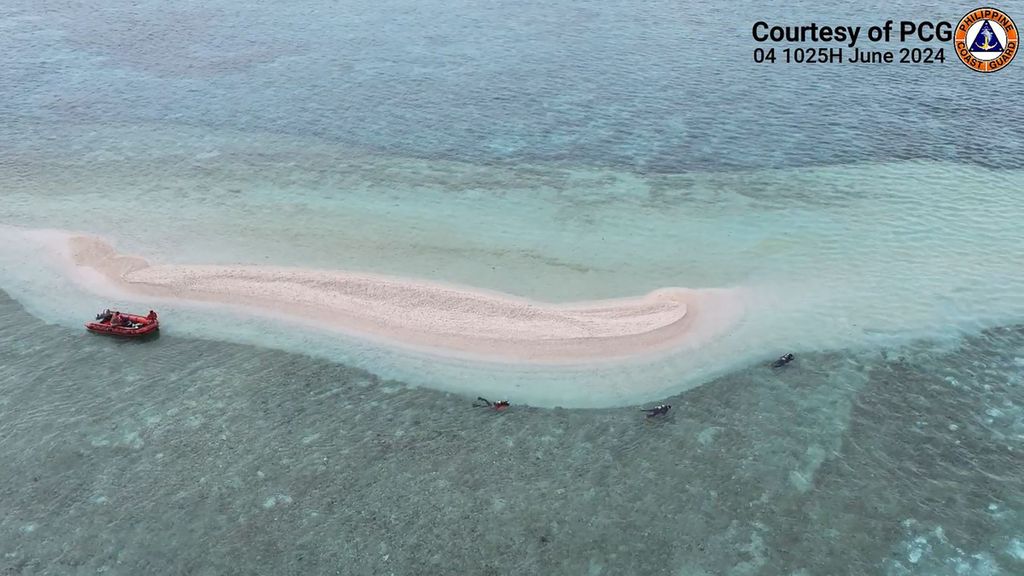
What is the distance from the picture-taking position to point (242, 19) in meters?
116

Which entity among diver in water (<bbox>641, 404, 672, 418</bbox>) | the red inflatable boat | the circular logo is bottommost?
diver in water (<bbox>641, 404, 672, 418</bbox>)

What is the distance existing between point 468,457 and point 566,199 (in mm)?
32420

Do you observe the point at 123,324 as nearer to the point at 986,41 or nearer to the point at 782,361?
the point at 782,361

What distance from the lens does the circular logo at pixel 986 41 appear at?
91.0 m

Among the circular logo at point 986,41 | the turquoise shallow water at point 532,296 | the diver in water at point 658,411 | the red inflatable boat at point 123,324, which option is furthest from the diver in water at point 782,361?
the circular logo at point 986,41

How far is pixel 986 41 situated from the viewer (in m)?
93.2

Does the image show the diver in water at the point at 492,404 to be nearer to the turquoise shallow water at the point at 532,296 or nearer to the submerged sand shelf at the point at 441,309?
the turquoise shallow water at the point at 532,296

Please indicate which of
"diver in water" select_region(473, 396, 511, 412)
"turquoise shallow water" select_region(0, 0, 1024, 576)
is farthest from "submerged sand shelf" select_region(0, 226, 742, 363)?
"diver in water" select_region(473, 396, 511, 412)

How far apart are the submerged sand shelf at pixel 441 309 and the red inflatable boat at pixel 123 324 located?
447cm

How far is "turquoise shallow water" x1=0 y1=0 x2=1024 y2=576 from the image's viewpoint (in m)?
34.8

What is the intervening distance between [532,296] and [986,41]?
7969 centimetres

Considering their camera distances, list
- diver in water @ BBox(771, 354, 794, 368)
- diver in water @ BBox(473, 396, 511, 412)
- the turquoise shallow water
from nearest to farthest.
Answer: the turquoise shallow water
diver in water @ BBox(473, 396, 511, 412)
diver in water @ BBox(771, 354, 794, 368)

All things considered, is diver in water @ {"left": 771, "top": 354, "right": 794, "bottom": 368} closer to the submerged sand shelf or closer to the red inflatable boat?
the submerged sand shelf

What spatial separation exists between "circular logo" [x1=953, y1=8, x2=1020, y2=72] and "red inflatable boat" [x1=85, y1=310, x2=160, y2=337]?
319 ft
